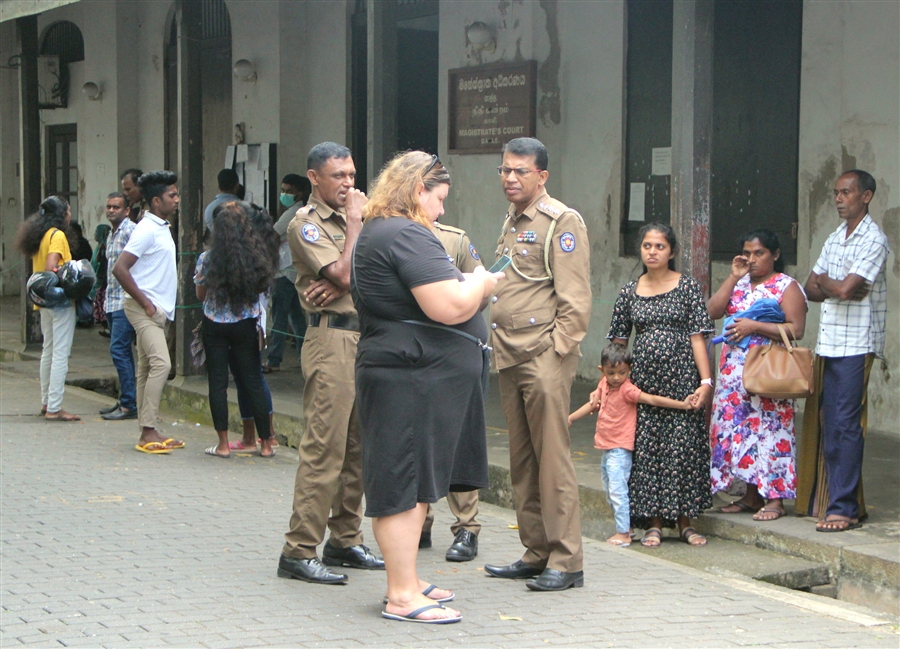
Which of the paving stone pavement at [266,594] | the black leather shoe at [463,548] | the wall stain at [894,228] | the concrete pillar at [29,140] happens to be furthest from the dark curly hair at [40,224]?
the wall stain at [894,228]

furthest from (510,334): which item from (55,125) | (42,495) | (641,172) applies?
(55,125)

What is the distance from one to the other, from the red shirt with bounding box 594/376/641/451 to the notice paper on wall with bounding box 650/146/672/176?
3947 millimetres

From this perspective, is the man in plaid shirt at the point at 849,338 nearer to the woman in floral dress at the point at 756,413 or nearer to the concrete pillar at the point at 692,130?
the woman in floral dress at the point at 756,413

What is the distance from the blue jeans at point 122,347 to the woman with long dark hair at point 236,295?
143 centimetres

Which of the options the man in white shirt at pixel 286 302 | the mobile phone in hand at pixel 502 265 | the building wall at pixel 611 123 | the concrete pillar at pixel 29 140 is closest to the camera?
the mobile phone in hand at pixel 502 265

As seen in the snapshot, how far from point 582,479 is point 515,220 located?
2.16m

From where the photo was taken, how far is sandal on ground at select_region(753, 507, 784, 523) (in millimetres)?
6223

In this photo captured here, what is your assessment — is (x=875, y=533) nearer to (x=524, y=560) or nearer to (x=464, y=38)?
(x=524, y=560)

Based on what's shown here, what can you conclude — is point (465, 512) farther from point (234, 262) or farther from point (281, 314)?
point (281, 314)

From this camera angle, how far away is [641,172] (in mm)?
10133

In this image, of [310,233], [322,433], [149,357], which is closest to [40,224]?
[149,357]

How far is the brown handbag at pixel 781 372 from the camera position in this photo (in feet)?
Result: 19.8

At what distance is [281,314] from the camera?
11938 mm

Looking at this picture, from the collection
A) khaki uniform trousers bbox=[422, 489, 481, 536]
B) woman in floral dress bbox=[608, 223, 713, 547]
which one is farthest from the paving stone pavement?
woman in floral dress bbox=[608, 223, 713, 547]
